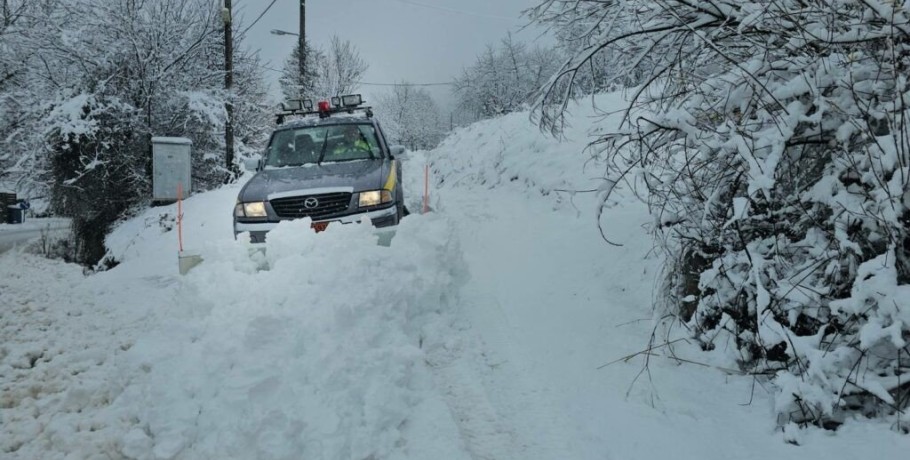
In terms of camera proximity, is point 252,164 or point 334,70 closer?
point 252,164

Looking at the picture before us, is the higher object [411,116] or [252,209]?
[411,116]

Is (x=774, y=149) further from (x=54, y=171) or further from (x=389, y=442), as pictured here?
(x=54, y=171)

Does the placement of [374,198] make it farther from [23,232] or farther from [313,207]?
[23,232]

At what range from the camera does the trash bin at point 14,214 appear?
19397mm

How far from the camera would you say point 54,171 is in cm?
1312

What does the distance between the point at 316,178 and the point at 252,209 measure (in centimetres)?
81

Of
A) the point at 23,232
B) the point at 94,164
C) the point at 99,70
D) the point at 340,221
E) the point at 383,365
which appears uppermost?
the point at 99,70

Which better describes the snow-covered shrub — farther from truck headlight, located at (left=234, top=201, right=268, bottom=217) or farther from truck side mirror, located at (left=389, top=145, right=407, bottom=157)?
truck side mirror, located at (left=389, top=145, right=407, bottom=157)

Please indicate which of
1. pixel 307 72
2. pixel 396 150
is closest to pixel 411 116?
pixel 307 72

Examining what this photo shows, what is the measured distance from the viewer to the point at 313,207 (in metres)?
6.08

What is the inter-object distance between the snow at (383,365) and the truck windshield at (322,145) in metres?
1.56

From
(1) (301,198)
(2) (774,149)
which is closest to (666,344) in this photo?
(2) (774,149)

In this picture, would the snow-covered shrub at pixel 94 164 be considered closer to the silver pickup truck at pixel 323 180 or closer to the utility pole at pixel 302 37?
the silver pickup truck at pixel 323 180

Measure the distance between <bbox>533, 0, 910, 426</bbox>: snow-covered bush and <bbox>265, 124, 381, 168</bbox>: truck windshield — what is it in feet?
14.3
